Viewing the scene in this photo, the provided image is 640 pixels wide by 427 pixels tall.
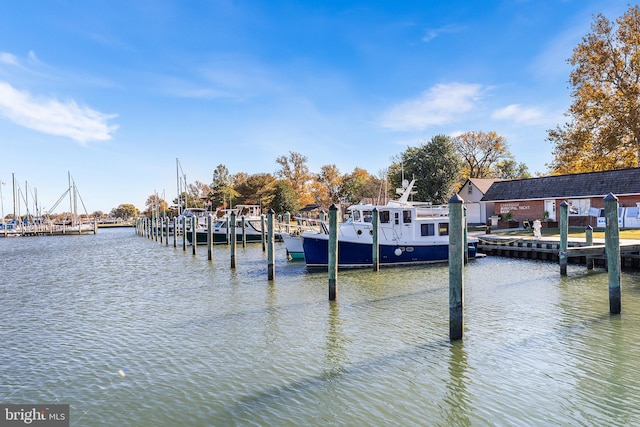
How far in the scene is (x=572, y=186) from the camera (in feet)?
109

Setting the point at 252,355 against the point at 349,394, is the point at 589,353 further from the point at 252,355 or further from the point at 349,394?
the point at 252,355

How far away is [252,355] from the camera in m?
8.61

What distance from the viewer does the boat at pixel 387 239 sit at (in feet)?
67.3

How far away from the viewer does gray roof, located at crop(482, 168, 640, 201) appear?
29.9 meters

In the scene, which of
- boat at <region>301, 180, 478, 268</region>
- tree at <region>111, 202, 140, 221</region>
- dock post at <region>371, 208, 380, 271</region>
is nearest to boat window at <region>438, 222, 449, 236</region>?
boat at <region>301, 180, 478, 268</region>

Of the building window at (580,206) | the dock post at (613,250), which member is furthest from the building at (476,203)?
the dock post at (613,250)

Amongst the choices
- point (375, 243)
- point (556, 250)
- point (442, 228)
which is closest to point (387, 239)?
point (375, 243)

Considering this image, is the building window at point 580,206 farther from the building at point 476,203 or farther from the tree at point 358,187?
the tree at point 358,187

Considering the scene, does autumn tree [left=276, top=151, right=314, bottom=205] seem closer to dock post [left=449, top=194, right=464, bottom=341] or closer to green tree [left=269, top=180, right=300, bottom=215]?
green tree [left=269, top=180, right=300, bottom=215]

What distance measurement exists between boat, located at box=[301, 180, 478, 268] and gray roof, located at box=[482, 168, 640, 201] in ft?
55.3

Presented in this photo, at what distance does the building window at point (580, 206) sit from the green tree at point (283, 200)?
42369 millimetres

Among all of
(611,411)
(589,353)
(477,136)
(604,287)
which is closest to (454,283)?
(589,353)

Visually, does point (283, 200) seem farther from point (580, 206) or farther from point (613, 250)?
point (613, 250)

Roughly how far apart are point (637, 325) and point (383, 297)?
22.2 feet
